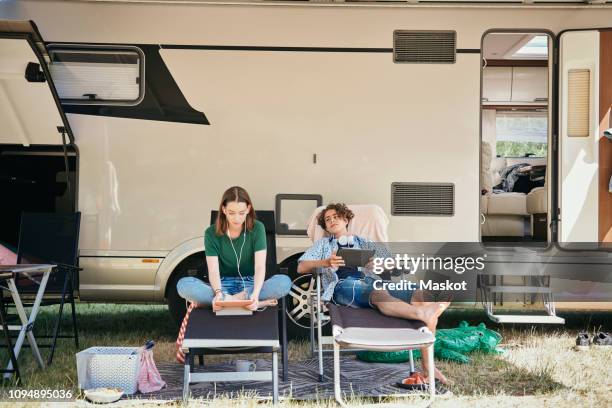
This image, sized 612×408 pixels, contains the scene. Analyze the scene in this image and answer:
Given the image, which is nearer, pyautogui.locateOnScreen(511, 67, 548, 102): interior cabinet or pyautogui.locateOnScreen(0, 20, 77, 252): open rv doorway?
pyautogui.locateOnScreen(0, 20, 77, 252): open rv doorway

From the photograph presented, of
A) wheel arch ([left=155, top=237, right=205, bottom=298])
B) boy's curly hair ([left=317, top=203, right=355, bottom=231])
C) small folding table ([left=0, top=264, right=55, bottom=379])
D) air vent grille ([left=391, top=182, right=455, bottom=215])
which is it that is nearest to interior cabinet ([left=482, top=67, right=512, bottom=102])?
air vent grille ([left=391, top=182, right=455, bottom=215])

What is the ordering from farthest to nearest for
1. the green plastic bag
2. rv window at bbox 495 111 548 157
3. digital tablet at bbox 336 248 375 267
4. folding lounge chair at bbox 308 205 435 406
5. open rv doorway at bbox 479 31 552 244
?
rv window at bbox 495 111 548 157 < open rv doorway at bbox 479 31 552 244 < the green plastic bag < digital tablet at bbox 336 248 375 267 < folding lounge chair at bbox 308 205 435 406

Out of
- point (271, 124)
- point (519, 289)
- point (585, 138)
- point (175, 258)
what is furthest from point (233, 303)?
point (585, 138)

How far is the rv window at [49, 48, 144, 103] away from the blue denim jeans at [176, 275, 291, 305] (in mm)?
1679

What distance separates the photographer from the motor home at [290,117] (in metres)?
5.52

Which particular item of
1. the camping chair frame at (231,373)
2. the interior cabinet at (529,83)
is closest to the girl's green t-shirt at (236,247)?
the camping chair frame at (231,373)

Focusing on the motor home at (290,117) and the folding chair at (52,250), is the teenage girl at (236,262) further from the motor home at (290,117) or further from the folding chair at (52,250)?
the folding chair at (52,250)

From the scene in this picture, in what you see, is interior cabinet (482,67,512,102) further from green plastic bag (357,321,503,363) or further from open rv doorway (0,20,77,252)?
open rv doorway (0,20,77,252)

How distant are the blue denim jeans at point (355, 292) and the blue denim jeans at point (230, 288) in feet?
1.44

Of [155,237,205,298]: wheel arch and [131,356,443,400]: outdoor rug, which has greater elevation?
[155,237,205,298]: wheel arch

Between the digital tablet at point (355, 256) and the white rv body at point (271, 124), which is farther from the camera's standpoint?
the white rv body at point (271, 124)

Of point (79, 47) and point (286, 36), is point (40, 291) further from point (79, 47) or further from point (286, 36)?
point (286, 36)

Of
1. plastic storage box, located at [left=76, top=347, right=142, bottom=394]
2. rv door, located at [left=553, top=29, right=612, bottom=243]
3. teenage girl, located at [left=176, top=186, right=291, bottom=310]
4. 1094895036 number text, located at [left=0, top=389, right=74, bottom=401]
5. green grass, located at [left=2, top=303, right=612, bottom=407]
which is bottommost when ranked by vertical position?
green grass, located at [left=2, top=303, right=612, bottom=407]

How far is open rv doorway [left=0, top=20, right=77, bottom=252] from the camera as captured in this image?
5109 millimetres
